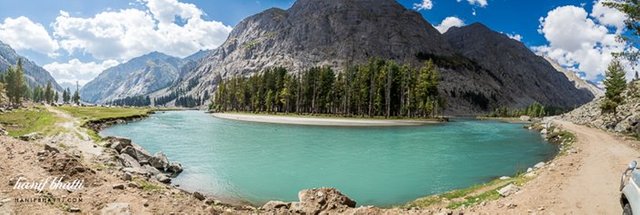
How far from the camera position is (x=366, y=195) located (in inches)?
883

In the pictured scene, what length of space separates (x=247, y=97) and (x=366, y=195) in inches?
5952

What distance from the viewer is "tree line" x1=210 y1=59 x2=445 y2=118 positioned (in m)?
117

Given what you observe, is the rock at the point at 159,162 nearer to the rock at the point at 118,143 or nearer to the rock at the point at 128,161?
the rock at the point at 128,161

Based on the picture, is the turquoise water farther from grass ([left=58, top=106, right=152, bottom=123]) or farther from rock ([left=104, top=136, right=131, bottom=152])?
grass ([left=58, top=106, right=152, bottom=123])

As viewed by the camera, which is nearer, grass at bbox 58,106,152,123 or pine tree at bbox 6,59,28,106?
grass at bbox 58,106,152,123

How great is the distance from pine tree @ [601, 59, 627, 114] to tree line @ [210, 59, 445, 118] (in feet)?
150

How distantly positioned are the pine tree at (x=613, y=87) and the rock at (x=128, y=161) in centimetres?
8798

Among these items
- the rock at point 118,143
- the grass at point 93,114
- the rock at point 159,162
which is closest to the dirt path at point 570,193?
the rock at point 159,162

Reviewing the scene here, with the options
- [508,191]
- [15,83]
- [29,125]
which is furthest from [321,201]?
[15,83]

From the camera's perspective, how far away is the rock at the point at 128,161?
26.4m

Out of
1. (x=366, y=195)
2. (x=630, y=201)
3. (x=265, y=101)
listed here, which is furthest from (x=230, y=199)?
(x=265, y=101)

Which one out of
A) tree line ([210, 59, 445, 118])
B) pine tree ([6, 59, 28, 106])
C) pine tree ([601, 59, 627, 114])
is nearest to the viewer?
pine tree ([601, 59, 627, 114])

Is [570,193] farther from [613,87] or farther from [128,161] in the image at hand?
[613,87]

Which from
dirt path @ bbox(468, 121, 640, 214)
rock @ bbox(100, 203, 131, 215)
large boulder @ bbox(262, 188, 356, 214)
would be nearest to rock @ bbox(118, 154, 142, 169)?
rock @ bbox(100, 203, 131, 215)
